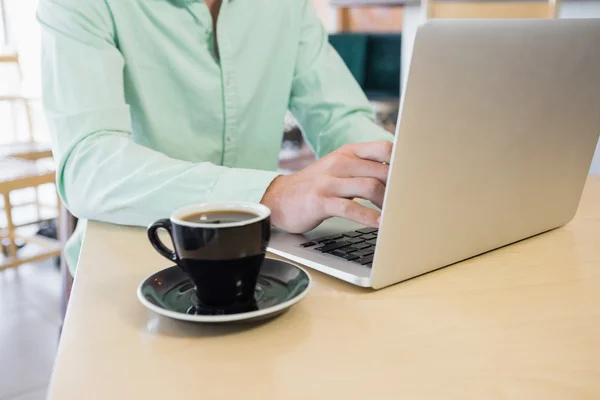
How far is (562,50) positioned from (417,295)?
26 centimetres

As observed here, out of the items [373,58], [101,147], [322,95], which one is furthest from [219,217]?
[373,58]

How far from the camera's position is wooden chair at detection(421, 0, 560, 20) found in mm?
2505

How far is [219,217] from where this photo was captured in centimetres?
51

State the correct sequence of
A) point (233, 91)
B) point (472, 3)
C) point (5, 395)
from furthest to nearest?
point (472, 3), point (5, 395), point (233, 91)

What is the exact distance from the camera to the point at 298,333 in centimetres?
45

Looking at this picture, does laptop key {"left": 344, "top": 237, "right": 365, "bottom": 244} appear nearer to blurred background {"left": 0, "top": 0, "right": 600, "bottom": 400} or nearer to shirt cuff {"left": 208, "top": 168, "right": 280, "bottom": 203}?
shirt cuff {"left": 208, "top": 168, "right": 280, "bottom": 203}

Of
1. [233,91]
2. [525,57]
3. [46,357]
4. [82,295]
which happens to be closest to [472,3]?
[233,91]

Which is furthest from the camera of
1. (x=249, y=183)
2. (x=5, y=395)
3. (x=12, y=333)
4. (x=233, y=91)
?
(x=12, y=333)

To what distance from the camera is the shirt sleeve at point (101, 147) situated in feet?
2.28

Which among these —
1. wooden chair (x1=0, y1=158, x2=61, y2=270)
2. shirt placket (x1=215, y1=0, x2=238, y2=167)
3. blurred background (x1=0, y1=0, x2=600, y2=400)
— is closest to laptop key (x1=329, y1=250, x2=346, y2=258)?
blurred background (x1=0, y1=0, x2=600, y2=400)

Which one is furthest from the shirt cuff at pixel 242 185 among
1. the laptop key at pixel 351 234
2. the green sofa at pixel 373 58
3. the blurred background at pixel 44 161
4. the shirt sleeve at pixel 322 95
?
the green sofa at pixel 373 58

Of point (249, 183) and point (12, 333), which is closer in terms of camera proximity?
point (249, 183)

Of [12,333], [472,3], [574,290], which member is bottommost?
[12,333]

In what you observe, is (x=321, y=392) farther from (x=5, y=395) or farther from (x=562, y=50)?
(x=5, y=395)
